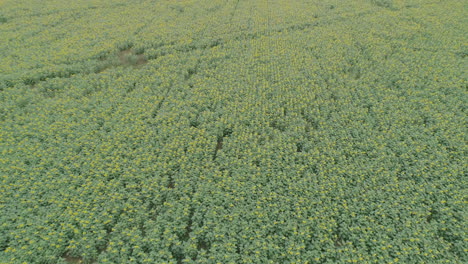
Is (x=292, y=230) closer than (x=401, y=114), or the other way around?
(x=292, y=230)

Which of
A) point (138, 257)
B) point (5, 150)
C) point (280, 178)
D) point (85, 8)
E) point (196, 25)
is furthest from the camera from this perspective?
point (85, 8)

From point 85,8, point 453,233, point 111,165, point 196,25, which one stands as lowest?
point 453,233

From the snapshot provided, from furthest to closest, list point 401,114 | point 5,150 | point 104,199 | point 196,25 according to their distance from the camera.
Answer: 1. point 196,25
2. point 401,114
3. point 5,150
4. point 104,199

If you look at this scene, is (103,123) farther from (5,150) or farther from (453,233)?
(453,233)

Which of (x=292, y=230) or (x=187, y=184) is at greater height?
(x=187, y=184)

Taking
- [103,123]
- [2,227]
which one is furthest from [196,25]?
[2,227]

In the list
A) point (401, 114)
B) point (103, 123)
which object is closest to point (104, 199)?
point (103, 123)
